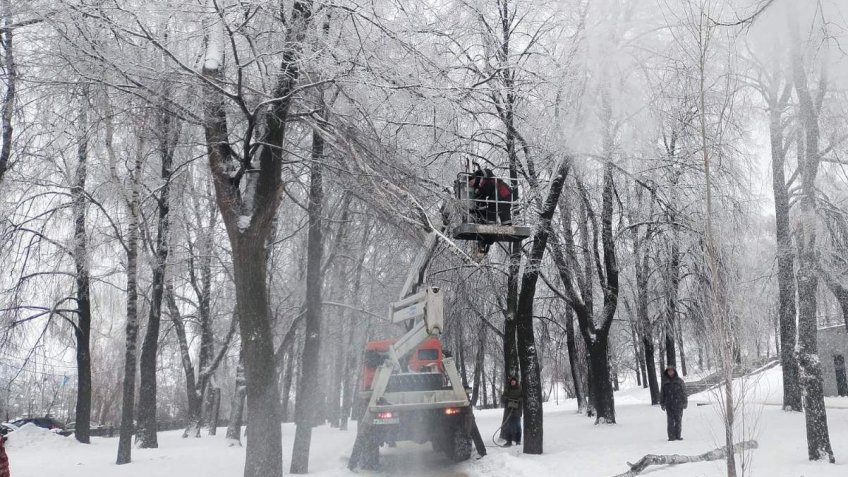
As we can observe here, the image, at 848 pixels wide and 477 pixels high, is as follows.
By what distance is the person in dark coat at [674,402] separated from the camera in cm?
1234

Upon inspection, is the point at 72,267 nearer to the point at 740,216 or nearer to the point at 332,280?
the point at 332,280

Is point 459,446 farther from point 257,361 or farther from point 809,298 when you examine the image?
point 809,298

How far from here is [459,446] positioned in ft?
36.3

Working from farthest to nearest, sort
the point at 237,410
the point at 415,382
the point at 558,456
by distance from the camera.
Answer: the point at 237,410 < the point at 415,382 < the point at 558,456

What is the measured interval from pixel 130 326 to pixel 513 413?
8.78 metres

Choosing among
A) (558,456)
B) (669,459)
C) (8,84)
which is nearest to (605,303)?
(558,456)

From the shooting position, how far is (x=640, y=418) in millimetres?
18000

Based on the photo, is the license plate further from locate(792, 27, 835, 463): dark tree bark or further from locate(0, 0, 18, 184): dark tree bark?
locate(0, 0, 18, 184): dark tree bark

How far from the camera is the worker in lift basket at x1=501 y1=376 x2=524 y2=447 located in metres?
13.7

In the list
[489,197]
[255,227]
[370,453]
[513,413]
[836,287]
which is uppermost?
[489,197]

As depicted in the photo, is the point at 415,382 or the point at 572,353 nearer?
the point at 415,382

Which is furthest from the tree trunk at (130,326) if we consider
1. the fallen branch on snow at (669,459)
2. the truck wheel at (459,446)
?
the fallen branch on snow at (669,459)

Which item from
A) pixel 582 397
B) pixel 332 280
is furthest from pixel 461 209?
pixel 582 397

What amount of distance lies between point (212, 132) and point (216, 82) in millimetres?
950
